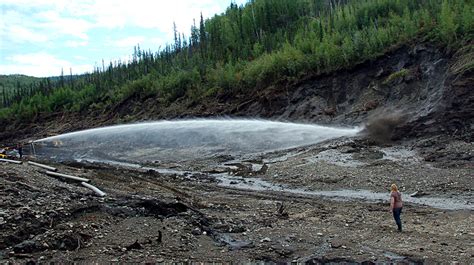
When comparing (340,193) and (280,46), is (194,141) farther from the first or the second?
(280,46)

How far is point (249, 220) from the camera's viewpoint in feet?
60.0

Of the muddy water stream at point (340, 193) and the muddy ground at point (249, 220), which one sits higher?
the muddy ground at point (249, 220)

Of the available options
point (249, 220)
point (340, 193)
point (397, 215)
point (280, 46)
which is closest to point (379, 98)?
point (340, 193)

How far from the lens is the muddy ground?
43.9 ft

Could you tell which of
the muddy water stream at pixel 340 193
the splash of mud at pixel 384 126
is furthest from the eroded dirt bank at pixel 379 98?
the muddy water stream at pixel 340 193

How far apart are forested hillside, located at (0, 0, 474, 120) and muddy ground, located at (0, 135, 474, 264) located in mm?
14810

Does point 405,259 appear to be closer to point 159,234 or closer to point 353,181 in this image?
point 159,234

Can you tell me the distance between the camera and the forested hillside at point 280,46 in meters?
44.1

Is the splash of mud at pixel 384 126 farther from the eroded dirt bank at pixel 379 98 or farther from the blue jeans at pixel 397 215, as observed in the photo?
the blue jeans at pixel 397 215

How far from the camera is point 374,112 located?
129 feet

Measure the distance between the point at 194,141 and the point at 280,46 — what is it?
3439 centimetres

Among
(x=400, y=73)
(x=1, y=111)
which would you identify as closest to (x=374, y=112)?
(x=400, y=73)

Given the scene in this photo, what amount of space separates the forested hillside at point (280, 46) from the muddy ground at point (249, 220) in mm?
14810

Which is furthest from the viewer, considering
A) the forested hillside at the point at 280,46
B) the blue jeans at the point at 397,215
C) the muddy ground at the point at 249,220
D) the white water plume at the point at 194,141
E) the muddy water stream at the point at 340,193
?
the forested hillside at the point at 280,46
